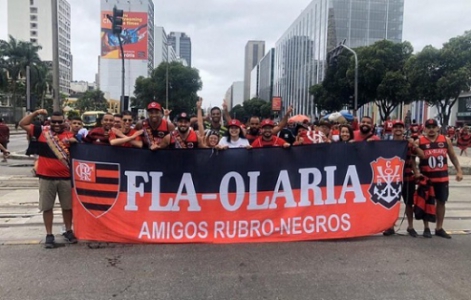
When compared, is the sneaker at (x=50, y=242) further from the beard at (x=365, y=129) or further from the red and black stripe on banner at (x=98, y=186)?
the beard at (x=365, y=129)

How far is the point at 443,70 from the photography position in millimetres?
33188

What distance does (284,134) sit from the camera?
8.48 m

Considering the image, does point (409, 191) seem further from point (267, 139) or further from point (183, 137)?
point (183, 137)

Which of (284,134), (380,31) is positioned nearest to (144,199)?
(284,134)

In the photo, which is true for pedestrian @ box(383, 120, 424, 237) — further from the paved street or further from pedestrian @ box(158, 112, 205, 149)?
pedestrian @ box(158, 112, 205, 149)

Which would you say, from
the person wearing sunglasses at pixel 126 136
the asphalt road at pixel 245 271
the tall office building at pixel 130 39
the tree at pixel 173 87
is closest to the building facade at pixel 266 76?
the tall office building at pixel 130 39

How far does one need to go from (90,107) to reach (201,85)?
38701mm

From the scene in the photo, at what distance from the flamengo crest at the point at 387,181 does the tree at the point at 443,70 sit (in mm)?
29481

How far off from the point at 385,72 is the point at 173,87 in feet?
95.1

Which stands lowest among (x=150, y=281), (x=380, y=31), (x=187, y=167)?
(x=150, y=281)

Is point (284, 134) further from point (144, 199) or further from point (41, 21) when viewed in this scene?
point (41, 21)

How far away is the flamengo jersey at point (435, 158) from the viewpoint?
600 centimetres

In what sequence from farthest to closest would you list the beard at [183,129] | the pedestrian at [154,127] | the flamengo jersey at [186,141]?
the beard at [183,129]
the flamengo jersey at [186,141]
the pedestrian at [154,127]

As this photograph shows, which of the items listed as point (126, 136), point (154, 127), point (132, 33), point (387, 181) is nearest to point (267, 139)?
point (154, 127)
